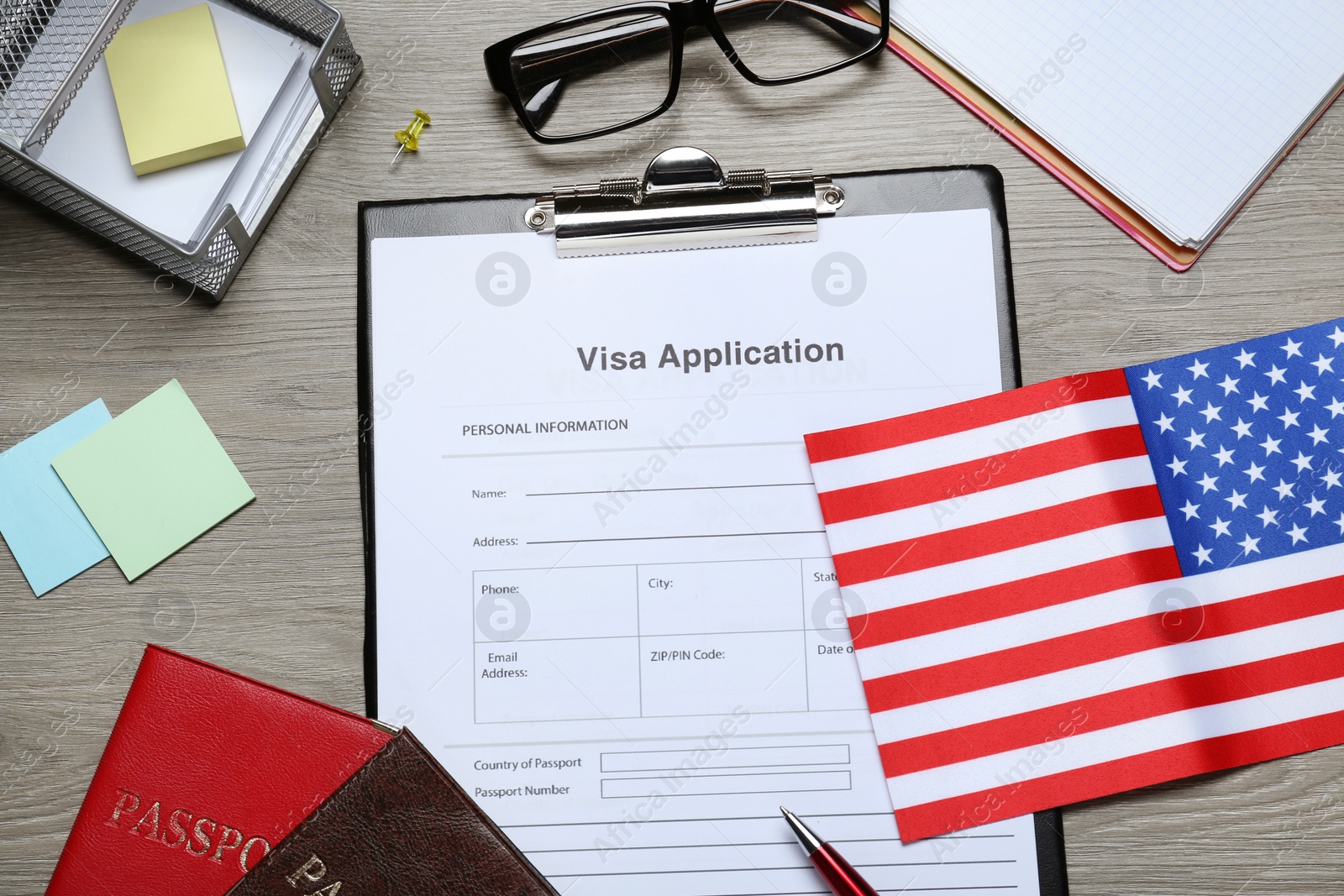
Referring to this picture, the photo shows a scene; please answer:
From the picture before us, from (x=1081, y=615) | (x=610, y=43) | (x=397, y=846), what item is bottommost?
(x=397, y=846)

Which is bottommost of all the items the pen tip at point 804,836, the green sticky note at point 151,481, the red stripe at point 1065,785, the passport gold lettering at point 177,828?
the passport gold lettering at point 177,828

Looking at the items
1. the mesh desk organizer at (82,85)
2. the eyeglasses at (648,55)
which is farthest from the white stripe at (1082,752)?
the mesh desk organizer at (82,85)

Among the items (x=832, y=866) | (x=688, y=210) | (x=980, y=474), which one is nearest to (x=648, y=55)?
(x=688, y=210)

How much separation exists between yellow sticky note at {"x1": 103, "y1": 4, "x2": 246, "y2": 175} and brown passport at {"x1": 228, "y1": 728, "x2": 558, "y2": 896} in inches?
19.2

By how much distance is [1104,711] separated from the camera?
2.13 feet

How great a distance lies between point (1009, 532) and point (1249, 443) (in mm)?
209

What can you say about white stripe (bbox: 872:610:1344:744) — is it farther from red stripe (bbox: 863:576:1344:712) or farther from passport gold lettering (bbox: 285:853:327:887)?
passport gold lettering (bbox: 285:853:327:887)

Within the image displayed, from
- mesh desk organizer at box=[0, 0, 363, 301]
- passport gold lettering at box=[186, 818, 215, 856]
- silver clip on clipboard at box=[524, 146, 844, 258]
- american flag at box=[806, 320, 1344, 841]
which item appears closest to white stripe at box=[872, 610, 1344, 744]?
american flag at box=[806, 320, 1344, 841]

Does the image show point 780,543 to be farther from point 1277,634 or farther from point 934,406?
point 1277,634

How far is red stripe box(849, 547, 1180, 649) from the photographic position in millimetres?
661

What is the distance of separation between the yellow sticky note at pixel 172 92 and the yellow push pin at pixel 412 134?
12 centimetres

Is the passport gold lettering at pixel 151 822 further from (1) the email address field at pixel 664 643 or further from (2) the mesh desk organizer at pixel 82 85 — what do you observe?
(2) the mesh desk organizer at pixel 82 85

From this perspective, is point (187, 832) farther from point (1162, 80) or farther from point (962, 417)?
point (1162, 80)

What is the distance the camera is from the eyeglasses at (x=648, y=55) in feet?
2.32
